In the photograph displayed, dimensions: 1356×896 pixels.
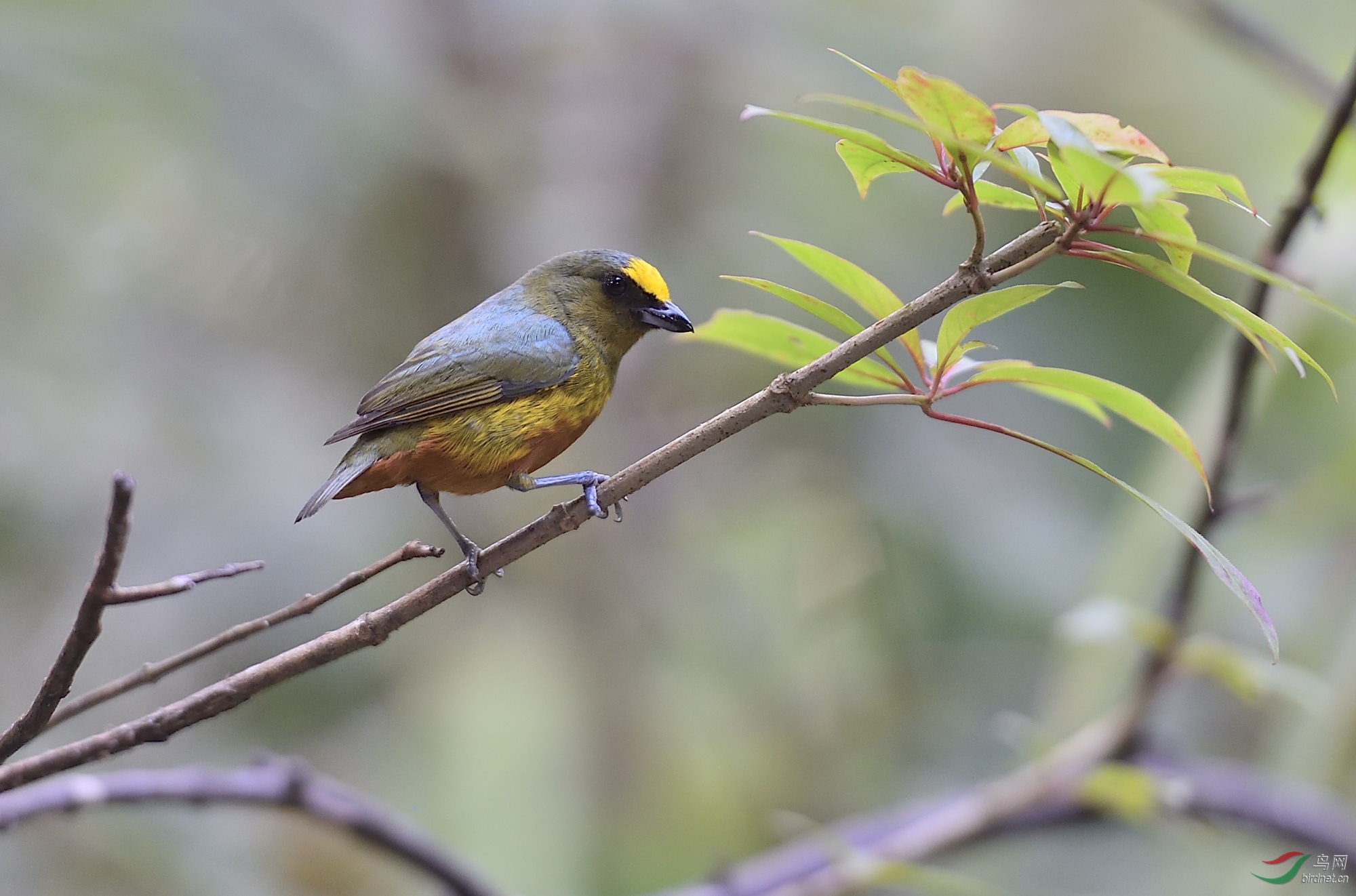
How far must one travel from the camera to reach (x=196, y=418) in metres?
3.78

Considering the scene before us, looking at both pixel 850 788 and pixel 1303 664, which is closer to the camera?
pixel 1303 664

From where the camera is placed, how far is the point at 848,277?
1.30 meters

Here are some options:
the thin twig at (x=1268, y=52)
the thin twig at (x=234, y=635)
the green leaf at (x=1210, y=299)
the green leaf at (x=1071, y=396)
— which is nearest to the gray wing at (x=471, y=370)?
the thin twig at (x=234, y=635)

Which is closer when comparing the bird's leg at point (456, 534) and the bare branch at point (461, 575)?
the bare branch at point (461, 575)

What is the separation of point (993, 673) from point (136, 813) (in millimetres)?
2772

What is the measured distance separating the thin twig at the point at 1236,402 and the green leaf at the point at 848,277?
62 centimetres

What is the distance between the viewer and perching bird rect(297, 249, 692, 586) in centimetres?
197

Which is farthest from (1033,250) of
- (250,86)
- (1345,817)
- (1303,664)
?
(250,86)

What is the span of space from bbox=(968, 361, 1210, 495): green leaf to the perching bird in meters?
0.70

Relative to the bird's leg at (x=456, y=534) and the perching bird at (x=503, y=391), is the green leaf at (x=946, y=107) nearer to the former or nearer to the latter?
the bird's leg at (x=456, y=534)

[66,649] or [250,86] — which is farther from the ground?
[250,86]

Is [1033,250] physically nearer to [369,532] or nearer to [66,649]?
[66,649]

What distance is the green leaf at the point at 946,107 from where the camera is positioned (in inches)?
39.6

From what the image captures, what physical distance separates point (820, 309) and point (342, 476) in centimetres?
97
